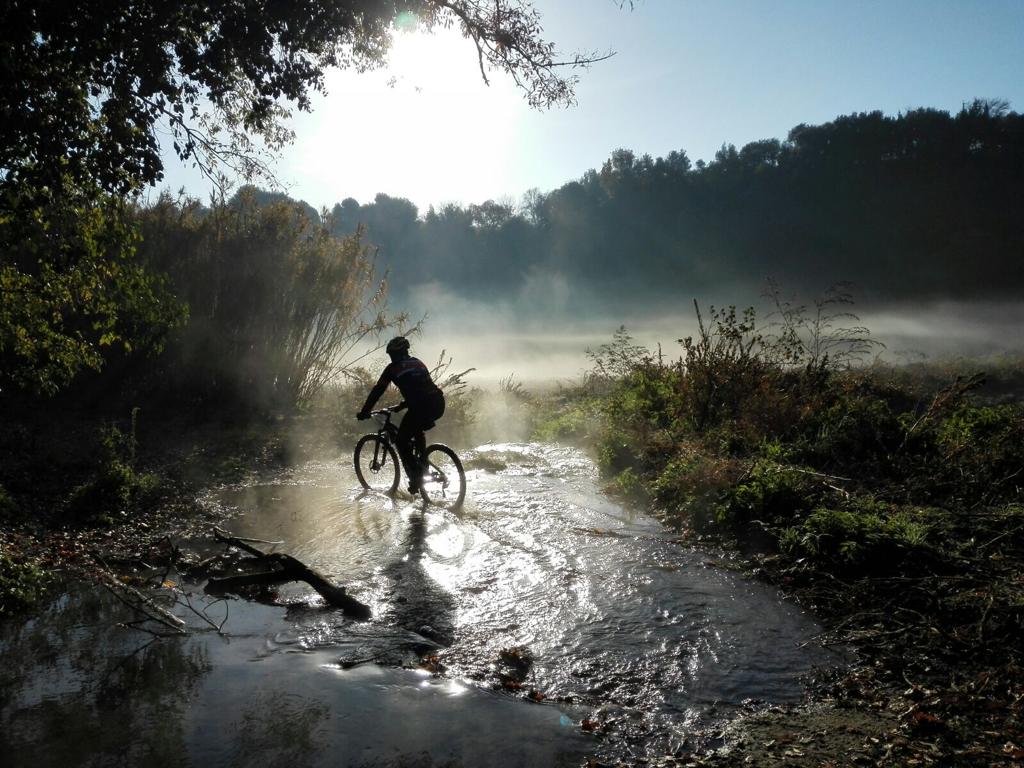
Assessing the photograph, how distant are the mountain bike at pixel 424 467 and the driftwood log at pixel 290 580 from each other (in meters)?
3.38

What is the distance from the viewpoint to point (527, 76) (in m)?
8.39

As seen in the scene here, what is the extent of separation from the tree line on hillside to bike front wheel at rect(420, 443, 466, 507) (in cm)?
2748

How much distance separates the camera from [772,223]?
5338 cm

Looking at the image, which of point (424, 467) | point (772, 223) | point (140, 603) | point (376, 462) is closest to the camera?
point (140, 603)

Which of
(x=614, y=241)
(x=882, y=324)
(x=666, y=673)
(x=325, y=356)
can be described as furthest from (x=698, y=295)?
(x=666, y=673)

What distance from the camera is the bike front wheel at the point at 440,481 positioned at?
9234mm

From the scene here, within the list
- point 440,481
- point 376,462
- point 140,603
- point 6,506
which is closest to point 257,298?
point 376,462

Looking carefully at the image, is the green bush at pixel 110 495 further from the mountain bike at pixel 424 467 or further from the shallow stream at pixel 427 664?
the mountain bike at pixel 424 467

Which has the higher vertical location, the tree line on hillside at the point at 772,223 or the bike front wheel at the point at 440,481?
the tree line on hillside at the point at 772,223

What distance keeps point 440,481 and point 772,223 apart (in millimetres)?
50711

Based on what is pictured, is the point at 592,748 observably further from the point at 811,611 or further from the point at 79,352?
the point at 79,352

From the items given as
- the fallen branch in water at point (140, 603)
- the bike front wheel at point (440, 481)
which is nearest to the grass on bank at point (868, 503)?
Result: the bike front wheel at point (440, 481)

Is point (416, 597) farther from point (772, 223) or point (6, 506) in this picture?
point (772, 223)

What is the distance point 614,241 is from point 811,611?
64352 millimetres
